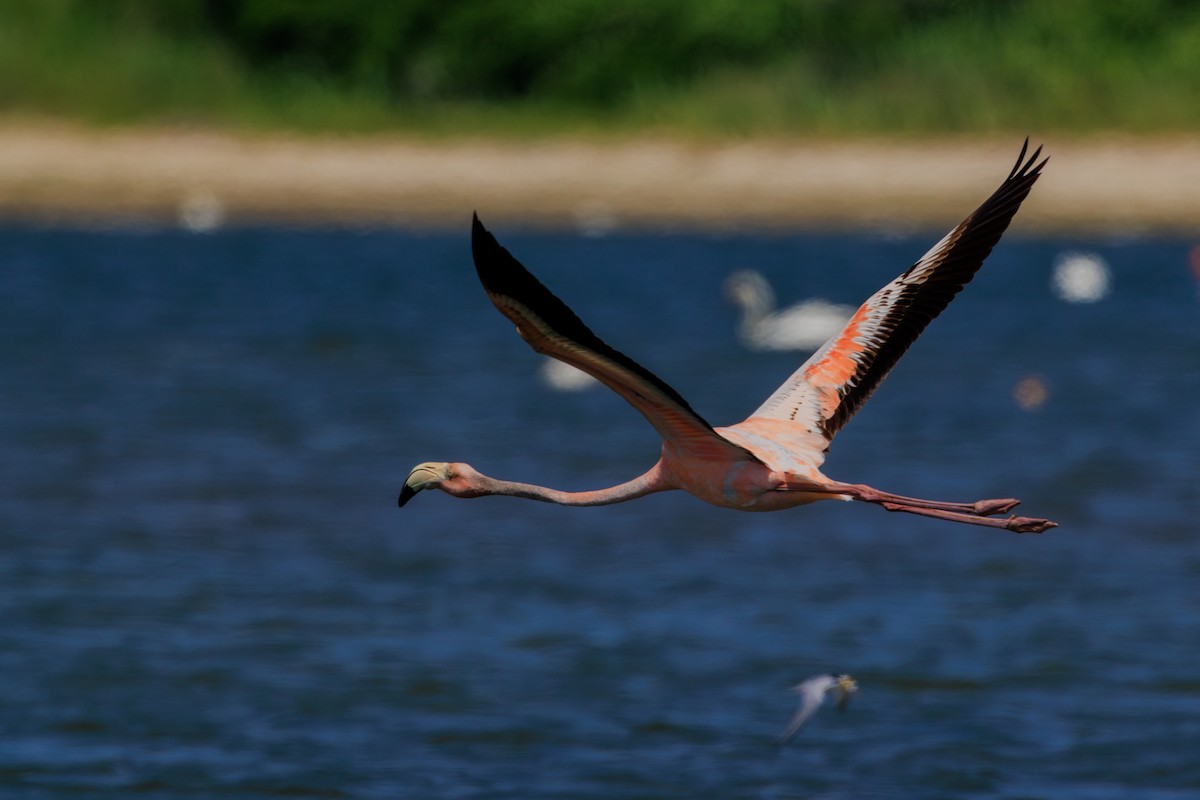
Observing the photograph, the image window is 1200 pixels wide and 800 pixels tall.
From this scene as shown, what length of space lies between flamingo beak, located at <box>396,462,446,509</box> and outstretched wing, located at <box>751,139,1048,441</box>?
1.25 meters

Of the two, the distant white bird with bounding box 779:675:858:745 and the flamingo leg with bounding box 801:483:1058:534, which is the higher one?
the flamingo leg with bounding box 801:483:1058:534

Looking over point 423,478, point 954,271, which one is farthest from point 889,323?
point 423,478

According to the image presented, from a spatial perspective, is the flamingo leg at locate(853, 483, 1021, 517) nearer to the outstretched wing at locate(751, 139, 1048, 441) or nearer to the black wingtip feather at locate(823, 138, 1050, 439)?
the outstretched wing at locate(751, 139, 1048, 441)

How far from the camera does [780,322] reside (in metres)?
21.8

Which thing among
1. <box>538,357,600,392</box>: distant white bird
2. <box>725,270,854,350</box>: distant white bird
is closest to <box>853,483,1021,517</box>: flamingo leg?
<box>538,357,600,392</box>: distant white bird

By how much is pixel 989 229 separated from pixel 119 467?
959 cm

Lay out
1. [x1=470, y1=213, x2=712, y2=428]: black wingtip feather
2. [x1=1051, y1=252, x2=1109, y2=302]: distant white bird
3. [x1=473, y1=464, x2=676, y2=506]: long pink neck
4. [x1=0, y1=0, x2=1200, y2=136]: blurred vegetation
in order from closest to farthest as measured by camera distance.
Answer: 1. [x1=470, y1=213, x2=712, y2=428]: black wingtip feather
2. [x1=473, y1=464, x2=676, y2=506]: long pink neck
3. [x1=1051, y1=252, x2=1109, y2=302]: distant white bird
4. [x1=0, y1=0, x2=1200, y2=136]: blurred vegetation

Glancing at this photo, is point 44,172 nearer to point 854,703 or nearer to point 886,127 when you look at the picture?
point 886,127

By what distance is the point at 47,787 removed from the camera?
9.70 meters

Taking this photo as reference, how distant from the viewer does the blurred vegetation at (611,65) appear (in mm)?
32219

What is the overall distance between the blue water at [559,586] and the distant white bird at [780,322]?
38cm

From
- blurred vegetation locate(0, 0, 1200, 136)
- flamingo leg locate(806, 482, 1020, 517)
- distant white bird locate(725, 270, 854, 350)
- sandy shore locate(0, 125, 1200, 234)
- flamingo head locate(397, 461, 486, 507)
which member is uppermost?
blurred vegetation locate(0, 0, 1200, 136)

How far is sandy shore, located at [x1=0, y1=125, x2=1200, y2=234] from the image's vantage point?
31078 millimetres

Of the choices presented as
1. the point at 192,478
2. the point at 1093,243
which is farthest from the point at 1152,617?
the point at 1093,243
